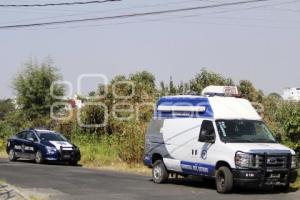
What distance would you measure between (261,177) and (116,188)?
4.10m

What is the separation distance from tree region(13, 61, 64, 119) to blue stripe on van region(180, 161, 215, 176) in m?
26.4

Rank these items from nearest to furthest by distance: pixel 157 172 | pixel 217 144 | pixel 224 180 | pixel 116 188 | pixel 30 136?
1. pixel 224 180
2. pixel 217 144
3. pixel 116 188
4. pixel 157 172
5. pixel 30 136

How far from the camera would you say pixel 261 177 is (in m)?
15.1

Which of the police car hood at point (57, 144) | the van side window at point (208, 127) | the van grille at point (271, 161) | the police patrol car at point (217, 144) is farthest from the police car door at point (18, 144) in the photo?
the van grille at point (271, 161)

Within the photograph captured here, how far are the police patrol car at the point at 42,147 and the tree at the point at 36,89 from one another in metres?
12.7

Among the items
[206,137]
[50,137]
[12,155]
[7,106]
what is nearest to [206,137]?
[206,137]

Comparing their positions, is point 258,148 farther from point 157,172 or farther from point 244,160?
point 157,172

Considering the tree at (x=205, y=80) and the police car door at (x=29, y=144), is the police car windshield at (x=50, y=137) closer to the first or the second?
the police car door at (x=29, y=144)

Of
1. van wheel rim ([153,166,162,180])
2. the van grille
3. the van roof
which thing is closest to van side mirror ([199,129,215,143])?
the van roof

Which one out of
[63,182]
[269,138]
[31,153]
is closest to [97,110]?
[31,153]

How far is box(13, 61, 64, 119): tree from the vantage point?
42.7 metres

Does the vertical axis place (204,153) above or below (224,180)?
above

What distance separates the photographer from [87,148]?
30984mm

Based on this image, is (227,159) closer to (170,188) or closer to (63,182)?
(170,188)
